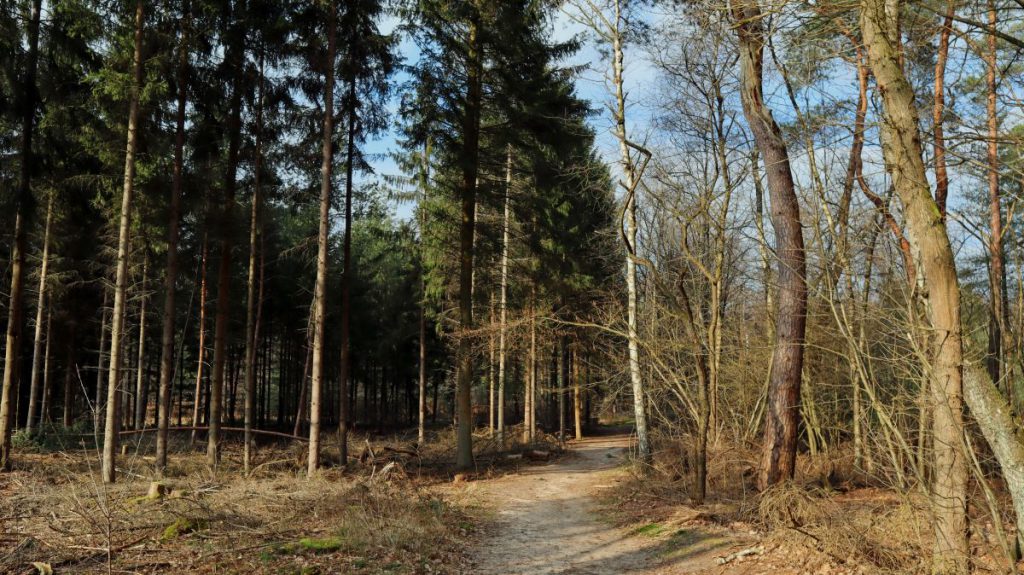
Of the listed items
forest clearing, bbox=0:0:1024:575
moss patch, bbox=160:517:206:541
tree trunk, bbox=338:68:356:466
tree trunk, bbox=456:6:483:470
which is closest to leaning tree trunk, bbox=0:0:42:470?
forest clearing, bbox=0:0:1024:575

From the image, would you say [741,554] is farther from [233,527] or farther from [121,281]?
[121,281]

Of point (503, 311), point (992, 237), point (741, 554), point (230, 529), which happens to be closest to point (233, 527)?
point (230, 529)

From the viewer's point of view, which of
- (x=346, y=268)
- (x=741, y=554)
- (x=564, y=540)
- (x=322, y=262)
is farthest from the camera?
(x=346, y=268)

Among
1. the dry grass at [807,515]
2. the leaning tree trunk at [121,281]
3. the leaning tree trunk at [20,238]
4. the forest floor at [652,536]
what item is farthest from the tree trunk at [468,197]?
the leaning tree trunk at [20,238]

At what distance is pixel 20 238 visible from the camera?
41.8 feet

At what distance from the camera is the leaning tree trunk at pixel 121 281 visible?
11.2m

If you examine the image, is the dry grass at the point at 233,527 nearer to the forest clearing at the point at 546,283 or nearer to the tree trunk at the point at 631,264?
the forest clearing at the point at 546,283

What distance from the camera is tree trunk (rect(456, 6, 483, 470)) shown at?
1491 centimetres

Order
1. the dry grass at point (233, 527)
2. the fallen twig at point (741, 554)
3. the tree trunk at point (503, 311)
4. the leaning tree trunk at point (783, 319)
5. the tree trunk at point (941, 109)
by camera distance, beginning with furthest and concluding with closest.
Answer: the tree trunk at point (503, 311) → the leaning tree trunk at point (783, 319) → the fallen twig at point (741, 554) → the dry grass at point (233, 527) → the tree trunk at point (941, 109)

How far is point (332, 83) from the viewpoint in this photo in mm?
13586

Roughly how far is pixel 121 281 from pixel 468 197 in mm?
7588

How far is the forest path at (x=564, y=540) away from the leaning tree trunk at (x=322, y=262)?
3532mm

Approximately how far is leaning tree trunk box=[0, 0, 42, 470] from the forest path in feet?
31.8

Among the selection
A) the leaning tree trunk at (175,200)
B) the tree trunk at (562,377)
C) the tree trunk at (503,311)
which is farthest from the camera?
the tree trunk at (562,377)
